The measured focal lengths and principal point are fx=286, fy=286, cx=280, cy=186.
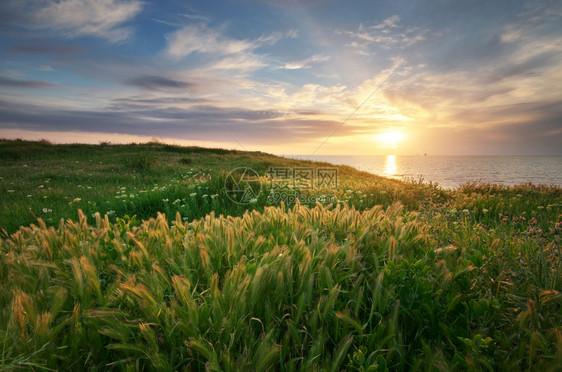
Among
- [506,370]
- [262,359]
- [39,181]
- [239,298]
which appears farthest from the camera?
[39,181]

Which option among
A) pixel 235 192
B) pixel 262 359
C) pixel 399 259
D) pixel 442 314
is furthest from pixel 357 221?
pixel 235 192

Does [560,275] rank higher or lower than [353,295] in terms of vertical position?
higher

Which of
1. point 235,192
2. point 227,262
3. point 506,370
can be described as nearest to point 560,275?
point 506,370

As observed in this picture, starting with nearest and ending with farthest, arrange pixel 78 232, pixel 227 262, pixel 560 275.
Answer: pixel 560 275, pixel 227 262, pixel 78 232

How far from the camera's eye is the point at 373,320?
1.60 m

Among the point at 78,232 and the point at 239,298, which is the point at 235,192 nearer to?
the point at 78,232

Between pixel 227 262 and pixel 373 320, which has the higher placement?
pixel 227 262

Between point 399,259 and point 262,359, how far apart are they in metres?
1.23

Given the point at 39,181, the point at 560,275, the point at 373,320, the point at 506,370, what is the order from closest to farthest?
the point at 506,370
the point at 373,320
the point at 560,275
the point at 39,181

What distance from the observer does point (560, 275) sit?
1.85 meters

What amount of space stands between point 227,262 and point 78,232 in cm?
145

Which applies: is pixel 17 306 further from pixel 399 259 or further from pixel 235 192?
pixel 235 192

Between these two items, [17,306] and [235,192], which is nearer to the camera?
[17,306]

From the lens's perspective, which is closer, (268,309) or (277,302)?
(268,309)
